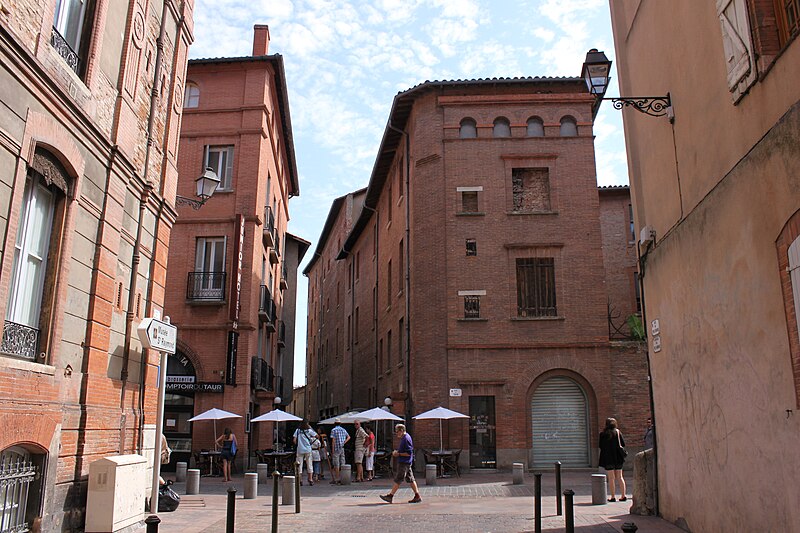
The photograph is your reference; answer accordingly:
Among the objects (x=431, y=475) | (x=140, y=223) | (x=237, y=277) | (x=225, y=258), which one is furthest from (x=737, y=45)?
(x=225, y=258)

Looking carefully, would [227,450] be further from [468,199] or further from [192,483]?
[468,199]

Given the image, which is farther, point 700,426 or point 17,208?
point 700,426

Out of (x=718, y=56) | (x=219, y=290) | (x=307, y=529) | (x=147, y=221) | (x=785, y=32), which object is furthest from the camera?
(x=219, y=290)

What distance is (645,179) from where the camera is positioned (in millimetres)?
11961

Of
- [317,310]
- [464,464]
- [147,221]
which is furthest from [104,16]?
[317,310]

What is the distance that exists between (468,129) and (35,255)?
18.2 m

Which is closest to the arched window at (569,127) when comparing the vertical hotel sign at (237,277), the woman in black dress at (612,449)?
the vertical hotel sign at (237,277)

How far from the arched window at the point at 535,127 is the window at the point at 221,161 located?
1028 centimetres

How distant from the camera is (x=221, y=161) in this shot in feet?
82.5

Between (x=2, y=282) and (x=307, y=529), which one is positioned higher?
(x=2, y=282)

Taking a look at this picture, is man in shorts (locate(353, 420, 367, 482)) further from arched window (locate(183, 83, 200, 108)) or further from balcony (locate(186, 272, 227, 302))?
arched window (locate(183, 83, 200, 108))

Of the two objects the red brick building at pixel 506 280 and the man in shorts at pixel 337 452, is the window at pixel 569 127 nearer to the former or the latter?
the red brick building at pixel 506 280

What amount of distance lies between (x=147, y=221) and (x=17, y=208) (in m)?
4.23

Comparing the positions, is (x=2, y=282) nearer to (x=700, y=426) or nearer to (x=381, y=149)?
(x=700, y=426)
